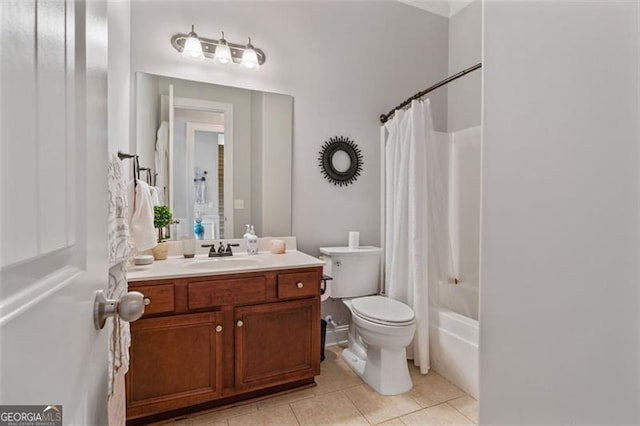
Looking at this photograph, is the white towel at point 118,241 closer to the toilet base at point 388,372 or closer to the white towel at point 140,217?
the white towel at point 140,217

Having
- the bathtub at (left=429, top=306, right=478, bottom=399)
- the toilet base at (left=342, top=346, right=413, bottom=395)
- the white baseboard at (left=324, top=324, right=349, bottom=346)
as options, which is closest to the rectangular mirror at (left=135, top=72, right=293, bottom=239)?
the white baseboard at (left=324, top=324, right=349, bottom=346)

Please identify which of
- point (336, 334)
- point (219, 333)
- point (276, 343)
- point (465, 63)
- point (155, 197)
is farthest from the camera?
point (465, 63)

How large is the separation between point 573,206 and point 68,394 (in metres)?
0.78

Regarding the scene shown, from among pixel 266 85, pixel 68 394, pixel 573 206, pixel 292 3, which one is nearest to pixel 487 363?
pixel 573 206

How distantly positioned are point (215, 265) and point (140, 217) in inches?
23.0

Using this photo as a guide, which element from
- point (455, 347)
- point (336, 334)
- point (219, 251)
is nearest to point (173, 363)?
point (219, 251)

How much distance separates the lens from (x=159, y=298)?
1.47m

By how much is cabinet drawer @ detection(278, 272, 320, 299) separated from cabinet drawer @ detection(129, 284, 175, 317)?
57 cm

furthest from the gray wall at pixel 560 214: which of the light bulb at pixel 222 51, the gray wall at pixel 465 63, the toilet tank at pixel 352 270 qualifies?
the gray wall at pixel 465 63

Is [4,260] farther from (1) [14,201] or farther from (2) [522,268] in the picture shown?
(2) [522,268]

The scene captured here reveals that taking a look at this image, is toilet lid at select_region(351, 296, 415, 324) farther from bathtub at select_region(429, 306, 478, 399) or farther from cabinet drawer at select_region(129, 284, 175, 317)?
cabinet drawer at select_region(129, 284, 175, 317)

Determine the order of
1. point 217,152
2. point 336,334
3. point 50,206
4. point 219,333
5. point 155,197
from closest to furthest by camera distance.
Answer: point 50,206
point 219,333
point 155,197
point 217,152
point 336,334

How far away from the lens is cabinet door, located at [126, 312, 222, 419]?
4.78 feet

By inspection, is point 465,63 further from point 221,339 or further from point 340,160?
point 221,339
